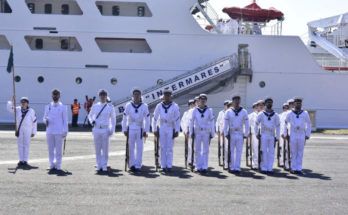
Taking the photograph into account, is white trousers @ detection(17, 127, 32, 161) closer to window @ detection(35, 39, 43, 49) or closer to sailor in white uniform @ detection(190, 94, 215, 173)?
sailor in white uniform @ detection(190, 94, 215, 173)

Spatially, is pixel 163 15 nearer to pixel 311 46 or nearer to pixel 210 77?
pixel 210 77

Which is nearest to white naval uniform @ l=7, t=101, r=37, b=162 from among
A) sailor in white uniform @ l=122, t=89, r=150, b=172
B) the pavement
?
the pavement

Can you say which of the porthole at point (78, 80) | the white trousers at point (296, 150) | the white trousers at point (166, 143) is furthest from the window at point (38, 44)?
the white trousers at point (296, 150)

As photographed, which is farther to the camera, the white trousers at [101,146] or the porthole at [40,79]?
the porthole at [40,79]

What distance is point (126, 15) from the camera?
21219 millimetres

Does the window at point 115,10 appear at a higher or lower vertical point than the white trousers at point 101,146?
higher

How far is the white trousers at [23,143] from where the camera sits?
10312 mm

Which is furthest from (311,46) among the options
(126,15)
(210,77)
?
(126,15)

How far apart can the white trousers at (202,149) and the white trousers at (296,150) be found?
6.13 ft

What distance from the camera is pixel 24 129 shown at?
34.5ft

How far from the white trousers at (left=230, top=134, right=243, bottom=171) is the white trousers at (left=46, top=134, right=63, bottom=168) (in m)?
3.61

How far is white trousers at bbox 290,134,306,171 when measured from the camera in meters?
10.1

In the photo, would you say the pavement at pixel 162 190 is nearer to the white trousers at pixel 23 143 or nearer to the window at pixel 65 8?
the white trousers at pixel 23 143

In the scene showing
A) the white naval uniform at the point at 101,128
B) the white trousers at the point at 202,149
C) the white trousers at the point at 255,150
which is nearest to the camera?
the white naval uniform at the point at 101,128
